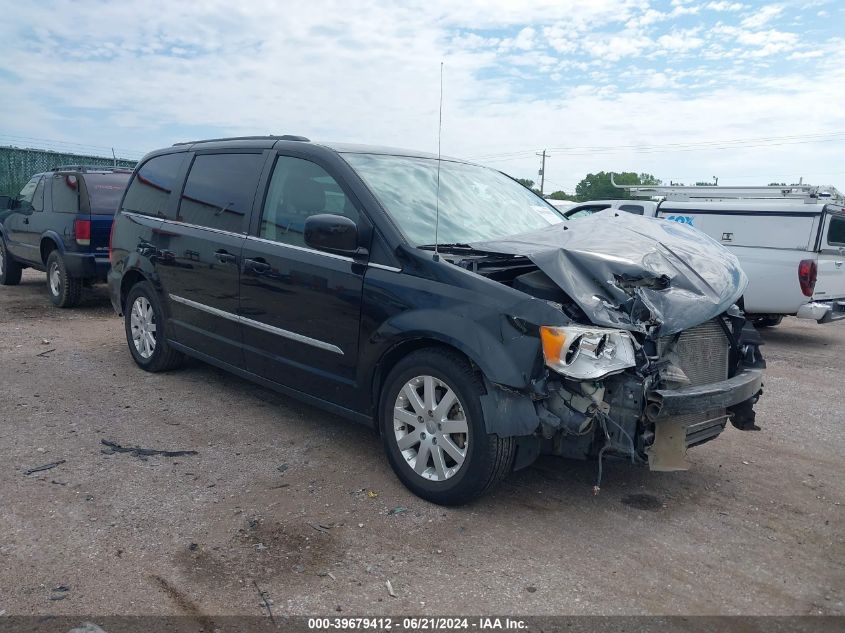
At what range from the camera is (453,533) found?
3.51m

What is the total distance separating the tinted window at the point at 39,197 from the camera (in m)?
10.1

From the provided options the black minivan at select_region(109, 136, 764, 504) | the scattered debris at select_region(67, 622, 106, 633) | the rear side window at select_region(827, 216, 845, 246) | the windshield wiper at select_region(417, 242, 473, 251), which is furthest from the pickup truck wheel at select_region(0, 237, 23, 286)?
the rear side window at select_region(827, 216, 845, 246)

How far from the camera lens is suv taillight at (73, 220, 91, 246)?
9.05 metres

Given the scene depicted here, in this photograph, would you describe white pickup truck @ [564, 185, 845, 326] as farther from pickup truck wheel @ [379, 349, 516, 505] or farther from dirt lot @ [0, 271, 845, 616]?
pickup truck wheel @ [379, 349, 516, 505]

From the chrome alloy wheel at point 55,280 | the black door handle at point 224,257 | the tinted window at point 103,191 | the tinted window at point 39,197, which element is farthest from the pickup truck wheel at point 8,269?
the black door handle at point 224,257

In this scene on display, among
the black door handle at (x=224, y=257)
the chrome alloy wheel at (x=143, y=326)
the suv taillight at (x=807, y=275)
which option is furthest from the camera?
the suv taillight at (x=807, y=275)

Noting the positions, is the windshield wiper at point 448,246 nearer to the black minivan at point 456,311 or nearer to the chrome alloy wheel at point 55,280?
the black minivan at point 456,311

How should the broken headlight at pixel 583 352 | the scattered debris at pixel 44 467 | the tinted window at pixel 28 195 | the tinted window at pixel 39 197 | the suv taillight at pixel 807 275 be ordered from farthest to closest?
1. the tinted window at pixel 28 195
2. the tinted window at pixel 39 197
3. the suv taillight at pixel 807 275
4. the scattered debris at pixel 44 467
5. the broken headlight at pixel 583 352

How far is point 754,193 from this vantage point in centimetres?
1106

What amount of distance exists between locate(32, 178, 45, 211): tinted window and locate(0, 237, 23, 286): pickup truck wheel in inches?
65.1

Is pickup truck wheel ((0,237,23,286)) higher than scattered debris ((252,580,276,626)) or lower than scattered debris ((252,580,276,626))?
higher

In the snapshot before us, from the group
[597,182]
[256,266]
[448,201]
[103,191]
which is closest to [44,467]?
[256,266]

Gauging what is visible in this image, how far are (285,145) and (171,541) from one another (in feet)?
8.77

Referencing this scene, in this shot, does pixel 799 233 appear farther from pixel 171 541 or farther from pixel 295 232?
pixel 171 541
